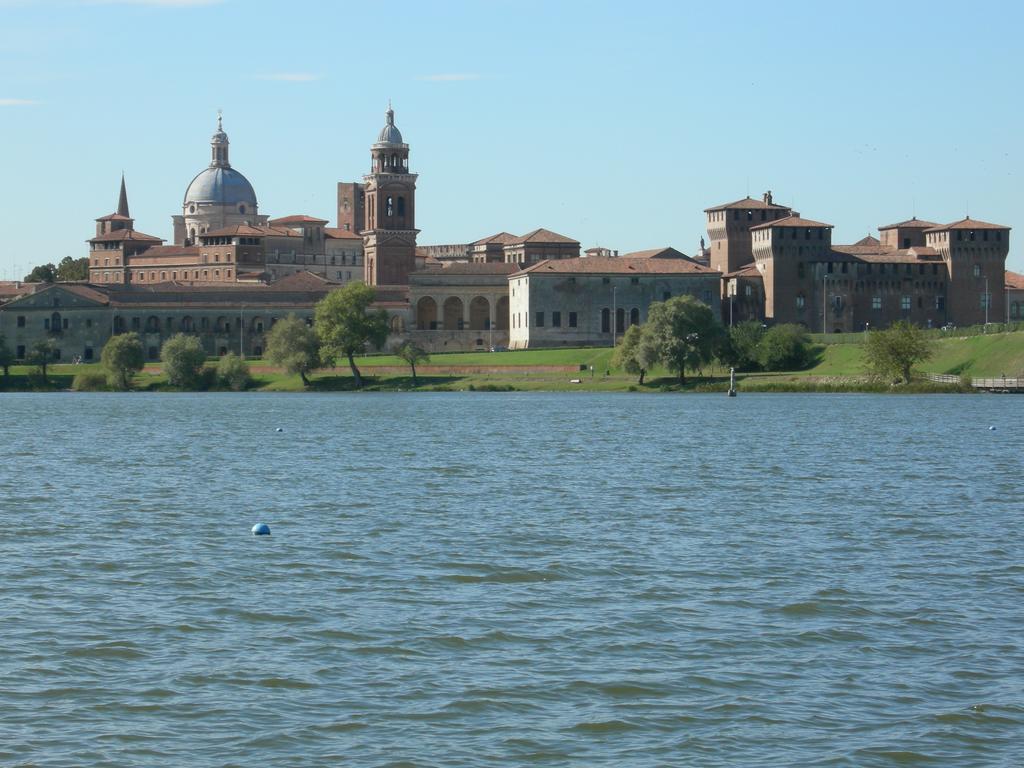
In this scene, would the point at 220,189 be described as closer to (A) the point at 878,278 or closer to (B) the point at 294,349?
(A) the point at 878,278

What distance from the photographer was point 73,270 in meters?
176

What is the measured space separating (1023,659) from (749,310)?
113 meters

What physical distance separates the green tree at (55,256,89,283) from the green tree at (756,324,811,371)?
9371cm

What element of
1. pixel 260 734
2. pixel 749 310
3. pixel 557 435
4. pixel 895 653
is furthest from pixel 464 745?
pixel 749 310

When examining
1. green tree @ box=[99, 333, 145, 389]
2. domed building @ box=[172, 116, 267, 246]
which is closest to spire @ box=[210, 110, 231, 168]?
domed building @ box=[172, 116, 267, 246]

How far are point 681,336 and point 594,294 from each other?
34.9 metres

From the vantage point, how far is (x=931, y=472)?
125 feet

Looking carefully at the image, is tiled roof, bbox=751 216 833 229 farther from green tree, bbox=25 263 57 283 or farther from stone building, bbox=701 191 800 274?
green tree, bbox=25 263 57 283

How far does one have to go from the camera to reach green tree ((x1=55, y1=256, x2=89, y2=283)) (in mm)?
174250

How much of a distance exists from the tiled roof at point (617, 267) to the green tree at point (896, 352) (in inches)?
1571

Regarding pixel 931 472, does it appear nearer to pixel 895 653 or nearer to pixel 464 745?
pixel 895 653

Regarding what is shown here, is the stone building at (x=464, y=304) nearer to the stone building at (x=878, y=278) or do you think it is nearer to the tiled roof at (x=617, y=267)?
the tiled roof at (x=617, y=267)

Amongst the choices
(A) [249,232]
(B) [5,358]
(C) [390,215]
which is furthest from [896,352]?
(A) [249,232]

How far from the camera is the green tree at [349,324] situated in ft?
321
